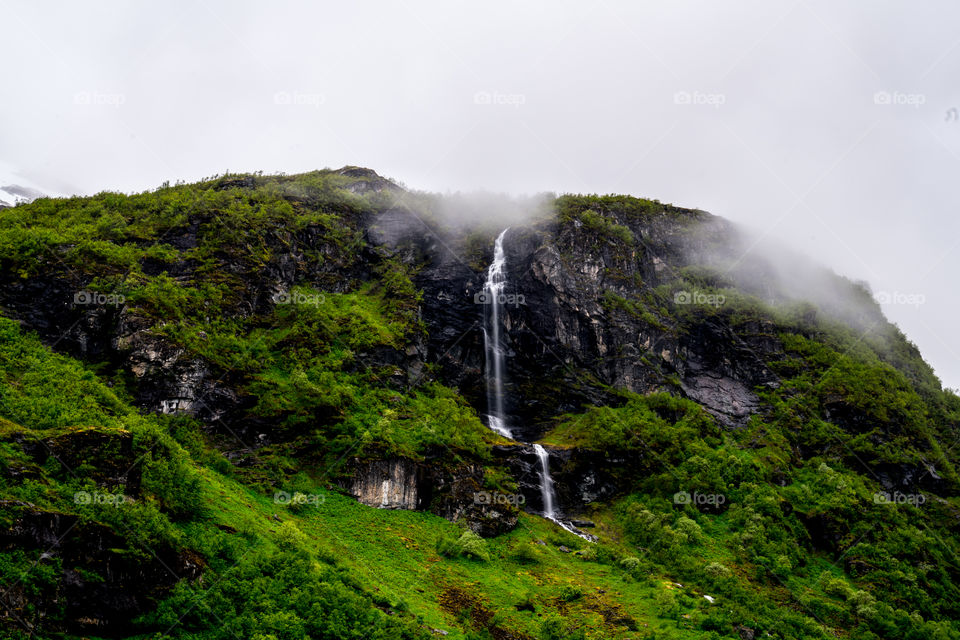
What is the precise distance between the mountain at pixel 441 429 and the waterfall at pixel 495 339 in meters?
0.39

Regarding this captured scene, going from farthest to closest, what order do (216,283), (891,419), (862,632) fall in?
(891,419)
(216,283)
(862,632)

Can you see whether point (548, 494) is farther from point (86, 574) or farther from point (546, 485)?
point (86, 574)

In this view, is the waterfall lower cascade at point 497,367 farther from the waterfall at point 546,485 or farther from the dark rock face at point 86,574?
the dark rock face at point 86,574

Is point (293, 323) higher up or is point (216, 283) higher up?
point (216, 283)

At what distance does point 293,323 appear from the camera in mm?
51031

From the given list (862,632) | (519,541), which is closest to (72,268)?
(519,541)

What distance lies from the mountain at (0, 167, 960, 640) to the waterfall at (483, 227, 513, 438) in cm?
39

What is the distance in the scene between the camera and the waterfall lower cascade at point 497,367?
4594cm

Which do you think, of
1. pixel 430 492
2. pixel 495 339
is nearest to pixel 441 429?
pixel 430 492

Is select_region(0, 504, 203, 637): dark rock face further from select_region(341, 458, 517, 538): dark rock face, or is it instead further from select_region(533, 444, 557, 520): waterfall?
select_region(533, 444, 557, 520): waterfall

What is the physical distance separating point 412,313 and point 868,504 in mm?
46201

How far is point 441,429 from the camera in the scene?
4462cm

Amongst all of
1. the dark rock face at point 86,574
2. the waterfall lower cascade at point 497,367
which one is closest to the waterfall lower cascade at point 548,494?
the waterfall lower cascade at point 497,367

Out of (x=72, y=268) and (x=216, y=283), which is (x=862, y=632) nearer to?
(x=216, y=283)
